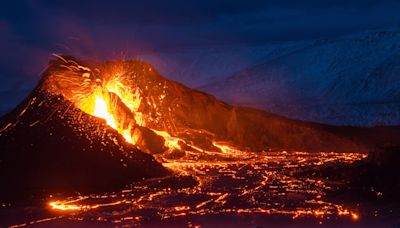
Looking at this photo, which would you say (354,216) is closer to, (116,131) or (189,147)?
(116,131)

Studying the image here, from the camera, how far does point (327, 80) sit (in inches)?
4141

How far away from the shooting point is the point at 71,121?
829 inches

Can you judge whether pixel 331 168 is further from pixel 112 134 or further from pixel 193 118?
pixel 193 118

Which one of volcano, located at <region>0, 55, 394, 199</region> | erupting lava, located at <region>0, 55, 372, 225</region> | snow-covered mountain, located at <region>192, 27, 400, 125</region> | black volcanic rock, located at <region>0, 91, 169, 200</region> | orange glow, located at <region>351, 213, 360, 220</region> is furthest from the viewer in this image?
snow-covered mountain, located at <region>192, 27, 400, 125</region>

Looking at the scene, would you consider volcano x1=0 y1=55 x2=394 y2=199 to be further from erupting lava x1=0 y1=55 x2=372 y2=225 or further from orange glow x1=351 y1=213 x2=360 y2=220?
orange glow x1=351 y1=213 x2=360 y2=220

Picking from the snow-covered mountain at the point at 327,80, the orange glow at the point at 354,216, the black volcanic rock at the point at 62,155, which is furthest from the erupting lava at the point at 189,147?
the snow-covered mountain at the point at 327,80

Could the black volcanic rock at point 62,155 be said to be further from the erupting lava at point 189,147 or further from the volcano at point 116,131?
the erupting lava at point 189,147

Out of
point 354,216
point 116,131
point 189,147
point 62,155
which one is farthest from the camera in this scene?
point 189,147

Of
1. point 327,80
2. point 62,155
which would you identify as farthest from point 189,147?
point 327,80

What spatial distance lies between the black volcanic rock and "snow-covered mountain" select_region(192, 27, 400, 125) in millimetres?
43836

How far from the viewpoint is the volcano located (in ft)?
62.8

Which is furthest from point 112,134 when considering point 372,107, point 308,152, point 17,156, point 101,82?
point 372,107

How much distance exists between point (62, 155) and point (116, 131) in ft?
8.45

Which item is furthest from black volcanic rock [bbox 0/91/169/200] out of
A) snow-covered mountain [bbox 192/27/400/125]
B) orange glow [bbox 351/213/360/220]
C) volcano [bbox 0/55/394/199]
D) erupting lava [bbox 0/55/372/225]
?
snow-covered mountain [bbox 192/27/400/125]
